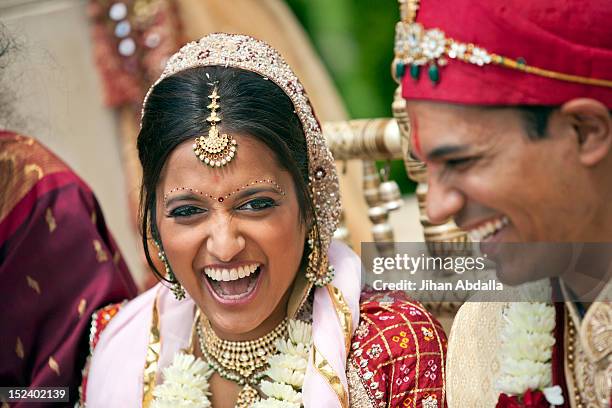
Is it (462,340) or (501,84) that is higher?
(501,84)

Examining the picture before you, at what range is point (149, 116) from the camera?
2256 mm

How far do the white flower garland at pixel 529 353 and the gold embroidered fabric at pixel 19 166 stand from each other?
139 cm

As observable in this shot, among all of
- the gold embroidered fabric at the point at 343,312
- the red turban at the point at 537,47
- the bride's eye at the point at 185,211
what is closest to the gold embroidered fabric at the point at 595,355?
the red turban at the point at 537,47

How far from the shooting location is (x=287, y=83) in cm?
225

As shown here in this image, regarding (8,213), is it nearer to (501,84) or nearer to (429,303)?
(429,303)

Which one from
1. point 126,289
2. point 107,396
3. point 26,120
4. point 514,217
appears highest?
point 26,120

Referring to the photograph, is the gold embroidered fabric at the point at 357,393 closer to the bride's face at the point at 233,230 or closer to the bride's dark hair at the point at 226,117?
the bride's face at the point at 233,230

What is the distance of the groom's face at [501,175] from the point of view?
5.26ft

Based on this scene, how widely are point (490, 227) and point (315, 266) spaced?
67 cm

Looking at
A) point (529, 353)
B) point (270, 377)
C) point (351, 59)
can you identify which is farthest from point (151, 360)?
point (351, 59)

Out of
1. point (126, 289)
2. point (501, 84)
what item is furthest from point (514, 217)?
point (126, 289)

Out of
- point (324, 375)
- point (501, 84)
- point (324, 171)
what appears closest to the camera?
point (501, 84)

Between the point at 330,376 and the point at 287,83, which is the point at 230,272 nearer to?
the point at 330,376

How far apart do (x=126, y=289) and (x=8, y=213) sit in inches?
15.1
